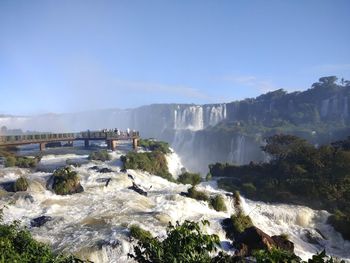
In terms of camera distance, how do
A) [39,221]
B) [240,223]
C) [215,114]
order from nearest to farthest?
[39,221], [240,223], [215,114]

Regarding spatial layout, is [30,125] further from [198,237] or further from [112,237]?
[198,237]

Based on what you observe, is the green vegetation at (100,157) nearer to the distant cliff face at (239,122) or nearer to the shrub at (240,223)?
the shrub at (240,223)

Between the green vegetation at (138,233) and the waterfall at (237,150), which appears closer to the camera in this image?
the green vegetation at (138,233)

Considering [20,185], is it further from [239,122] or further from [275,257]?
[239,122]

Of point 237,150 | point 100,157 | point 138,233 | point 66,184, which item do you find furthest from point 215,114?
point 138,233

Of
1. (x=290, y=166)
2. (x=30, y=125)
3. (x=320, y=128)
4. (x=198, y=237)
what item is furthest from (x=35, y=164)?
(x=30, y=125)

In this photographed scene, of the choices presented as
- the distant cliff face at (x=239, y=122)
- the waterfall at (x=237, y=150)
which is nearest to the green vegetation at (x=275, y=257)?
the distant cliff face at (x=239, y=122)
